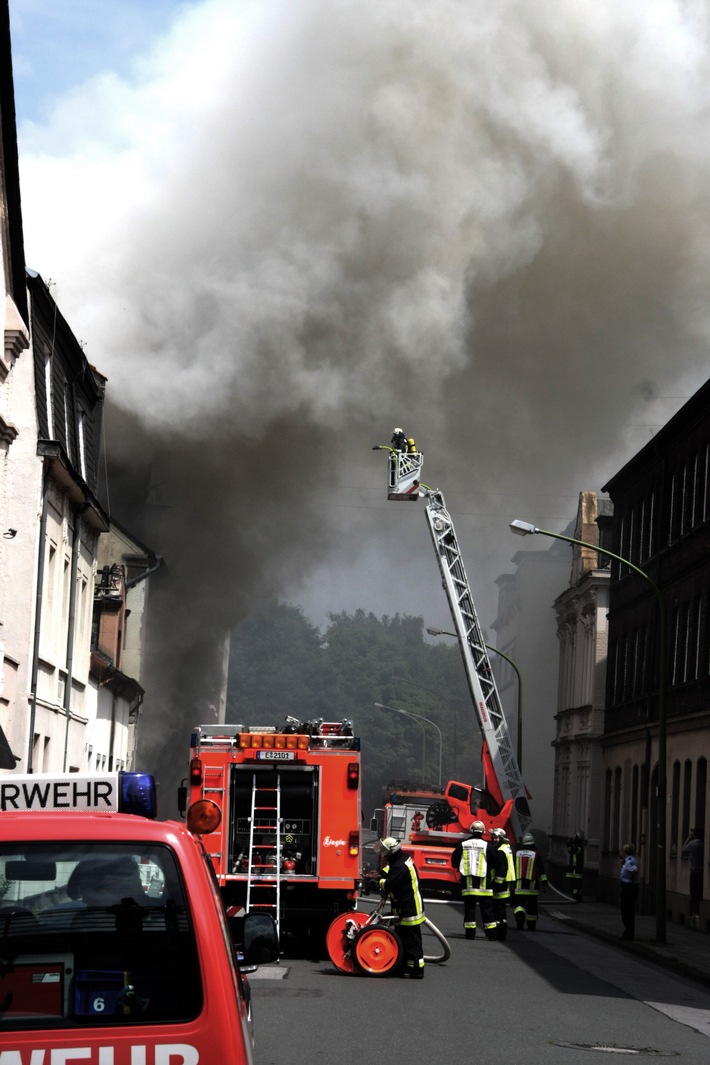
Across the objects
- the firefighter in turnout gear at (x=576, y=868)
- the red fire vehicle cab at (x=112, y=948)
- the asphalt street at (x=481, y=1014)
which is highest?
the red fire vehicle cab at (x=112, y=948)

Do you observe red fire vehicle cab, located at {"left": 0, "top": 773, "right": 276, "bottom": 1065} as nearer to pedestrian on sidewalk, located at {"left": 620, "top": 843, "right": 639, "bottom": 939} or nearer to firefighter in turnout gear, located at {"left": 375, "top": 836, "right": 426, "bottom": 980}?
firefighter in turnout gear, located at {"left": 375, "top": 836, "right": 426, "bottom": 980}

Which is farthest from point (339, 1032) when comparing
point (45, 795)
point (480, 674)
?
point (480, 674)

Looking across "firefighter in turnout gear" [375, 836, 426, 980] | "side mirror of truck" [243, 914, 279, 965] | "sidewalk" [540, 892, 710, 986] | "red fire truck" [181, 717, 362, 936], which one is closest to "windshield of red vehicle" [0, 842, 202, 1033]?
"side mirror of truck" [243, 914, 279, 965]

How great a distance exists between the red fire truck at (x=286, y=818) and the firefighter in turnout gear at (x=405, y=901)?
1.91 m

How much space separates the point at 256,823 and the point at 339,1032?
670cm

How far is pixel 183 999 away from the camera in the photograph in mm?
4070

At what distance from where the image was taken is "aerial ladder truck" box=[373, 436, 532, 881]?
99.2 feet

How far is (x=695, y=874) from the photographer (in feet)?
87.9

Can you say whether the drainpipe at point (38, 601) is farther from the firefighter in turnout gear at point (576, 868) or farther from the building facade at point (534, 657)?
the building facade at point (534, 657)

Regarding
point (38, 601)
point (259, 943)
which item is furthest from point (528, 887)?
point (259, 943)

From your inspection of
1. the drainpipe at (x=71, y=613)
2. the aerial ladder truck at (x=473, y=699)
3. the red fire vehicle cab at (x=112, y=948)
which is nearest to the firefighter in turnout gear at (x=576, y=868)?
the aerial ladder truck at (x=473, y=699)

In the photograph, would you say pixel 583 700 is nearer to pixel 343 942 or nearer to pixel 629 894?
pixel 629 894

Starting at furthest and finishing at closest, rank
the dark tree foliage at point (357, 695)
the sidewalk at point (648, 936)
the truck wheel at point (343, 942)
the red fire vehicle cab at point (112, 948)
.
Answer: the dark tree foliage at point (357, 695)
the sidewalk at point (648, 936)
the truck wheel at point (343, 942)
the red fire vehicle cab at point (112, 948)

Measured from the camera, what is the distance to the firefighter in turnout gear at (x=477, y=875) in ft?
67.9
